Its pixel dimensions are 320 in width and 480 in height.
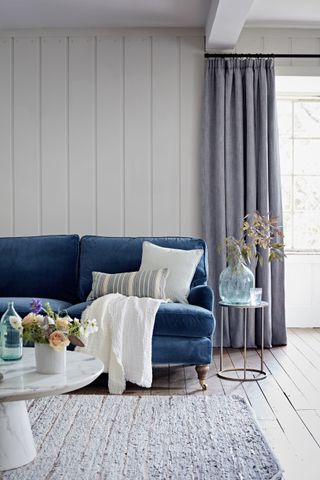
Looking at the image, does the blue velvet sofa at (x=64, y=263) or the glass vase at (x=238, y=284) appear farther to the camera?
the blue velvet sofa at (x=64, y=263)

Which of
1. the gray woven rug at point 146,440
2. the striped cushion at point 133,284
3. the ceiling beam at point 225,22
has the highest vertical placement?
the ceiling beam at point 225,22

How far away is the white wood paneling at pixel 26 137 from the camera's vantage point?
232 inches

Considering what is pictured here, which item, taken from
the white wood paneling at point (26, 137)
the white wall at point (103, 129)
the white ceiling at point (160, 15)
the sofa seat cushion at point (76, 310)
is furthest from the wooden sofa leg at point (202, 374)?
the white ceiling at point (160, 15)

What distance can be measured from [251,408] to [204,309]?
80 cm

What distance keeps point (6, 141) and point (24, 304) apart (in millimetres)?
1894

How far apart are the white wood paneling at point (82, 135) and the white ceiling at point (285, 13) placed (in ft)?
4.65

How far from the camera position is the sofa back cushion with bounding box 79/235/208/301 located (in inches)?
199

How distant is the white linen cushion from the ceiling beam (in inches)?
67.8

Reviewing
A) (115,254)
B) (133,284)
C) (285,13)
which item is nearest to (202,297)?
(133,284)

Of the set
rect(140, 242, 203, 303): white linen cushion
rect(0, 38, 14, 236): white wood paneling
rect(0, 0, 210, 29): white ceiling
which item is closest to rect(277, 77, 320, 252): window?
rect(0, 0, 210, 29): white ceiling

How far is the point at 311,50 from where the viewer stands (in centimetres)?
594

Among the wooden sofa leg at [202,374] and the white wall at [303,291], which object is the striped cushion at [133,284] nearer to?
the wooden sofa leg at [202,374]

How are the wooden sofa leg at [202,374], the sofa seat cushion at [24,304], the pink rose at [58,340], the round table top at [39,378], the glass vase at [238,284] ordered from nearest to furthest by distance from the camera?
1. the round table top at [39,378]
2. the pink rose at [58,340]
3. the wooden sofa leg at [202,374]
4. the sofa seat cushion at [24,304]
5. the glass vase at [238,284]

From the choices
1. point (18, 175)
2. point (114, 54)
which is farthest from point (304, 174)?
point (18, 175)
